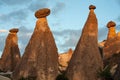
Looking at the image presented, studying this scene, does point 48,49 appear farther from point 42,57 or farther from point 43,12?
point 43,12

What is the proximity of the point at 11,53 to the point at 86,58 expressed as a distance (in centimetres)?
2126

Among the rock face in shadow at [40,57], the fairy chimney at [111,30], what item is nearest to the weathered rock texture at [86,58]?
the rock face in shadow at [40,57]

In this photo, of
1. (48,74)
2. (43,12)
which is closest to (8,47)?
(43,12)

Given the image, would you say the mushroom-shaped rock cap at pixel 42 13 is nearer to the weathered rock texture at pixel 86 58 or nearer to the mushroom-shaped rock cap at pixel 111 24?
the weathered rock texture at pixel 86 58

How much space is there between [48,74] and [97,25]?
9.74 metres

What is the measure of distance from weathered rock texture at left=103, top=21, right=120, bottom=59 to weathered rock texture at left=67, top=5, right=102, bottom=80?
1084 cm

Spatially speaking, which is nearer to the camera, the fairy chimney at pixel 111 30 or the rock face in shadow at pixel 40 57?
the rock face in shadow at pixel 40 57

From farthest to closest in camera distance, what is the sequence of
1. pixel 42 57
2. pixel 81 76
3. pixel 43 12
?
pixel 43 12 < pixel 42 57 < pixel 81 76

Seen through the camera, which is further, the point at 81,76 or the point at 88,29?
the point at 88,29

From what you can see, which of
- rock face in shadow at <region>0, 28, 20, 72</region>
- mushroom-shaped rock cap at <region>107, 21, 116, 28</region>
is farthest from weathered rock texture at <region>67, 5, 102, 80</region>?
rock face in shadow at <region>0, 28, 20, 72</region>

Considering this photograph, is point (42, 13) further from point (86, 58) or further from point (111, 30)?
point (111, 30)

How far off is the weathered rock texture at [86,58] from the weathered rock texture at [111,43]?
1084 cm

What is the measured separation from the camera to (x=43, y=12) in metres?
55.4

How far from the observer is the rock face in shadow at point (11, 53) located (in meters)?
66.8
